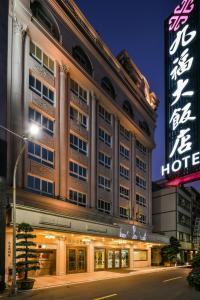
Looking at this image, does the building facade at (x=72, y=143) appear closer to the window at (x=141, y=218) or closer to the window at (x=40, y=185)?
the window at (x=40, y=185)

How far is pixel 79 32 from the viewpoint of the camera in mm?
51312

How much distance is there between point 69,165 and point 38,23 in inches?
604

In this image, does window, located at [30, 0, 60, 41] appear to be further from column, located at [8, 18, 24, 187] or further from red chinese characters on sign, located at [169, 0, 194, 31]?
red chinese characters on sign, located at [169, 0, 194, 31]

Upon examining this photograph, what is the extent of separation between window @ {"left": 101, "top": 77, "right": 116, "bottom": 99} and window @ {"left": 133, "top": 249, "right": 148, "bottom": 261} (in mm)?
23477

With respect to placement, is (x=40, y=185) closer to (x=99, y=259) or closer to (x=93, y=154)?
(x=93, y=154)

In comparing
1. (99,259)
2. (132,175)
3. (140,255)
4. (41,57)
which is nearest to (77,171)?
(99,259)

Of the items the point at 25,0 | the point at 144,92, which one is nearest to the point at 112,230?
the point at 25,0

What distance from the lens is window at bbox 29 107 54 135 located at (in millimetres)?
40672

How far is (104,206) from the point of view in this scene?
186 ft

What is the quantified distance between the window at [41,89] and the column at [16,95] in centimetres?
241

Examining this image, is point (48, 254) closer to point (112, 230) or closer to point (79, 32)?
point (112, 230)

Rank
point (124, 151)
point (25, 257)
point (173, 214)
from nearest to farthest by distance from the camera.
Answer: point (25, 257), point (124, 151), point (173, 214)

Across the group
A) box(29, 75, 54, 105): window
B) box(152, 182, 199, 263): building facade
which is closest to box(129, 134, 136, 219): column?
box(152, 182, 199, 263): building facade

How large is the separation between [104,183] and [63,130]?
1433 centimetres
